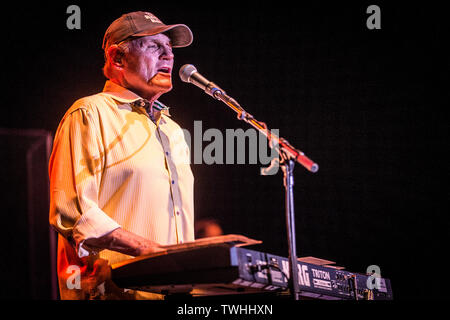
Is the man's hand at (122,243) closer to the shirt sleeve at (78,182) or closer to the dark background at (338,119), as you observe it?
the shirt sleeve at (78,182)

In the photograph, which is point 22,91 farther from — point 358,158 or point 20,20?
point 358,158

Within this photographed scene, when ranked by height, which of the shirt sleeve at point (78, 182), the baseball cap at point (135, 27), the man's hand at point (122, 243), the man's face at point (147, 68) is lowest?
the man's hand at point (122, 243)

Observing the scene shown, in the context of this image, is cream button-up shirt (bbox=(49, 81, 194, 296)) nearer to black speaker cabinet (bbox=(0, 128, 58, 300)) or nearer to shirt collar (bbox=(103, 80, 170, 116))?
shirt collar (bbox=(103, 80, 170, 116))

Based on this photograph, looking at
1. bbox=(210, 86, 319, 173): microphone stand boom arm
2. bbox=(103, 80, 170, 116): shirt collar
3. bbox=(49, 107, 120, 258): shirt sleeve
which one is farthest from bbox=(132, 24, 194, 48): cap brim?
bbox=(210, 86, 319, 173): microphone stand boom arm

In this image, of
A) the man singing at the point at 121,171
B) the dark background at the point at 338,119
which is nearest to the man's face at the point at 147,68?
the man singing at the point at 121,171

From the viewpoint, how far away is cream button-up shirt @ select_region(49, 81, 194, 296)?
→ 198cm

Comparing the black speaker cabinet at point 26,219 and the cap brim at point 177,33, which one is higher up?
the cap brim at point 177,33

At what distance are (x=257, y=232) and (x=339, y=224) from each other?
60 centimetres

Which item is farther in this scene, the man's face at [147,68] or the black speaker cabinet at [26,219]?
the black speaker cabinet at [26,219]

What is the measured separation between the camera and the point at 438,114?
392 cm

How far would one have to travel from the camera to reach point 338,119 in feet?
12.9

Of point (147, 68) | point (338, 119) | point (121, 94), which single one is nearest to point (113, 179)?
point (121, 94)

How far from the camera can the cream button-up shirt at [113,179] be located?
198 cm
